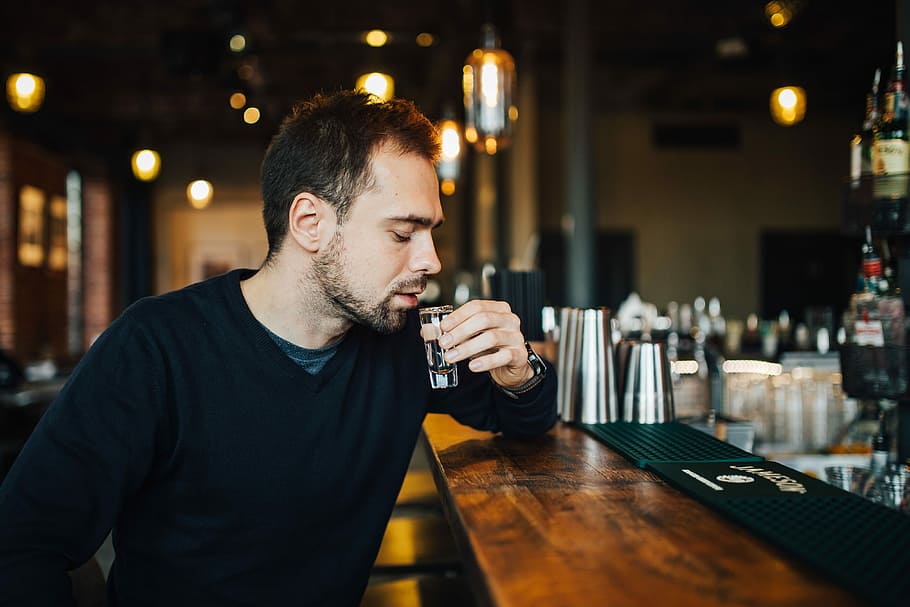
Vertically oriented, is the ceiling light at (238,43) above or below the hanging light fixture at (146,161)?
above

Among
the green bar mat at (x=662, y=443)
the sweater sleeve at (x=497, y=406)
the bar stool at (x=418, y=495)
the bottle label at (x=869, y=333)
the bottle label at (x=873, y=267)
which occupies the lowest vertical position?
the bar stool at (x=418, y=495)

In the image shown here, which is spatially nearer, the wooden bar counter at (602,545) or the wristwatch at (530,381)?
the wooden bar counter at (602,545)

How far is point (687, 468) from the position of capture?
1.31 metres

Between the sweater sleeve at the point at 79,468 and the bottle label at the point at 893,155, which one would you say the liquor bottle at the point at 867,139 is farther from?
the sweater sleeve at the point at 79,468

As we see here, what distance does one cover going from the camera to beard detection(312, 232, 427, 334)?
1.48 meters

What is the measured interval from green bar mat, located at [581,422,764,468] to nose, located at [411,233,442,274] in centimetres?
48

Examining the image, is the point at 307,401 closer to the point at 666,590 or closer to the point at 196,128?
the point at 666,590

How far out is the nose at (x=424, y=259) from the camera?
1496 mm

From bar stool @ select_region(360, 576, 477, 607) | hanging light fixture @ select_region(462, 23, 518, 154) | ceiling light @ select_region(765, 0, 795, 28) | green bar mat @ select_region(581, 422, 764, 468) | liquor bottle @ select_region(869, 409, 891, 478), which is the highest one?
ceiling light @ select_region(765, 0, 795, 28)

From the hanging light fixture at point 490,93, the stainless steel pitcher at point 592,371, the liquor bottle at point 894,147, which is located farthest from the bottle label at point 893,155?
the hanging light fixture at point 490,93

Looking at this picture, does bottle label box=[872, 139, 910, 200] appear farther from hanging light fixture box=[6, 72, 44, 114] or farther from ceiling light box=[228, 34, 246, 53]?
hanging light fixture box=[6, 72, 44, 114]

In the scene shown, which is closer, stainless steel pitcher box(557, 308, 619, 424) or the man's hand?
the man's hand

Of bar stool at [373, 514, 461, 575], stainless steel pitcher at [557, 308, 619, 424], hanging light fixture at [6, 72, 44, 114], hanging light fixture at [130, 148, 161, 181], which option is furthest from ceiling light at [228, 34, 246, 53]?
stainless steel pitcher at [557, 308, 619, 424]

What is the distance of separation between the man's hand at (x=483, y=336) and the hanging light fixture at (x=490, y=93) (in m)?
1.95
